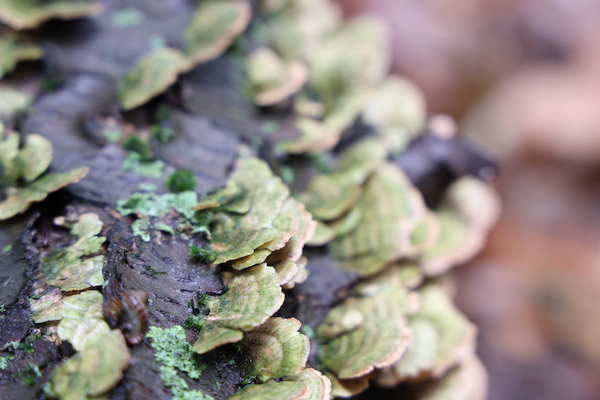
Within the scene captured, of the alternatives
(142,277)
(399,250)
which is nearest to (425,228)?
(399,250)

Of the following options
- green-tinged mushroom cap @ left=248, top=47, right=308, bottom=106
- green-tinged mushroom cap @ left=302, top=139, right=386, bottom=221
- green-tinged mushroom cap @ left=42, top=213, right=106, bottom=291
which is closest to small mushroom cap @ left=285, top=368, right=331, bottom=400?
green-tinged mushroom cap @ left=42, top=213, right=106, bottom=291

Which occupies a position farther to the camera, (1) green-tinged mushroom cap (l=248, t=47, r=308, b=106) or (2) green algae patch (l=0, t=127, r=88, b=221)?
(1) green-tinged mushroom cap (l=248, t=47, r=308, b=106)

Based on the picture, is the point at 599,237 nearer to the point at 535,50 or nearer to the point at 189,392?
the point at 535,50

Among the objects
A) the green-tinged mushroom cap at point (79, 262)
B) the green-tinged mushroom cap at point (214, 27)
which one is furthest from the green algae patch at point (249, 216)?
the green-tinged mushroom cap at point (214, 27)

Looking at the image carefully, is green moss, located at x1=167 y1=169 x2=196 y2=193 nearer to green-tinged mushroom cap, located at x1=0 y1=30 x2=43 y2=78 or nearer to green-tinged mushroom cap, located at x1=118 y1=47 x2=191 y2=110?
green-tinged mushroom cap, located at x1=118 y1=47 x2=191 y2=110

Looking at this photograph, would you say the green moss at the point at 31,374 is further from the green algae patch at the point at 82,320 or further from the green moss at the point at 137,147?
the green moss at the point at 137,147
